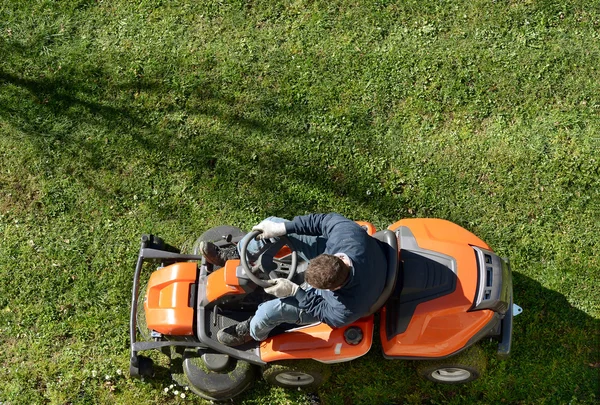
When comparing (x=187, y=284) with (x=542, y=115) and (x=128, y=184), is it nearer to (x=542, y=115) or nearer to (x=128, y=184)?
(x=128, y=184)

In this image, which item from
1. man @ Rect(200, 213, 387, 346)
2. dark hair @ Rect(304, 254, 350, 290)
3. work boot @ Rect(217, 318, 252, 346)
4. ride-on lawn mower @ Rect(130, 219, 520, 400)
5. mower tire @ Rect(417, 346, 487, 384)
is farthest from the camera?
mower tire @ Rect(417, 346, 487, 384)

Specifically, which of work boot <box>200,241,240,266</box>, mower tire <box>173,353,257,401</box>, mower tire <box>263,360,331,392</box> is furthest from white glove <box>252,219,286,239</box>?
mower tire <box>173,353,257,401</box>

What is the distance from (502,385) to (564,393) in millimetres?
620

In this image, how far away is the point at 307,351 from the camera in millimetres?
5223

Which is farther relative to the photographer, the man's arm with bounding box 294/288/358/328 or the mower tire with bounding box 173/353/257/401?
the mower tire with bounding box 173/353/257/401

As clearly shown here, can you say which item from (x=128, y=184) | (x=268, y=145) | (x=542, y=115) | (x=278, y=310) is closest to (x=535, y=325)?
(x=542, y=115)

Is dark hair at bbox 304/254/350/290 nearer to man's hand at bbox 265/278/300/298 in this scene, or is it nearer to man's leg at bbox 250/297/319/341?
man's hand at bbox 265/278/300/298

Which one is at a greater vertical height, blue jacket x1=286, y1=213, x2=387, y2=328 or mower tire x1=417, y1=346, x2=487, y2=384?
blue jacket x1=286, y1=213, x2=387, y2=328

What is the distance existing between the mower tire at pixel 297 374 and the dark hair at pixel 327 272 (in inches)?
55.8

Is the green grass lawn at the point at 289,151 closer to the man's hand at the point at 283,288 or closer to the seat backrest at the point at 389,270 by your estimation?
the seat backrest at the point at 389,270

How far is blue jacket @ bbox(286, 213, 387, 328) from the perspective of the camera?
4.53 meters

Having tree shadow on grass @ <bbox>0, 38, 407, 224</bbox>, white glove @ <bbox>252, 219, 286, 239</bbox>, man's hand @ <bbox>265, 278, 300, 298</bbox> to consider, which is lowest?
man's hand @ <bbox>265, 278, 300, 298</bbox>

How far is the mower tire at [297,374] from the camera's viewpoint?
18.1 ft

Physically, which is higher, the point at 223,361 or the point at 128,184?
the point at 128,184
